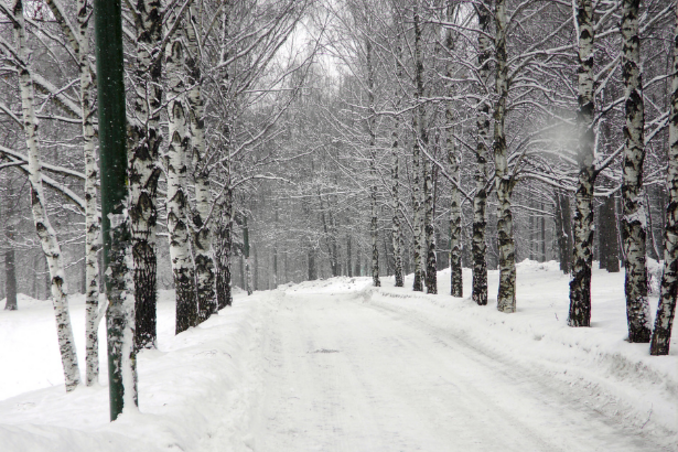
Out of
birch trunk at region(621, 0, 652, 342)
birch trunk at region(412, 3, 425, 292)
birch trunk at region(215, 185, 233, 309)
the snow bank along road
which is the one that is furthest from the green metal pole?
birch trunk at region(412, 3, 425, 292)

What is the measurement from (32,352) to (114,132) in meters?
13.0

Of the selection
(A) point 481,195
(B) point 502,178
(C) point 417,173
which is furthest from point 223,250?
(B) point 502,178

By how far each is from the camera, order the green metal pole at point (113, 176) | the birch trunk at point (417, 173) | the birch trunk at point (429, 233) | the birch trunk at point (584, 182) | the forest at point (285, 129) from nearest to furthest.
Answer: the green metal pole at point (113, 176), the forest at point (285, 129), the birch trunk at point (584, 182), the birch trunk at point (417, 173), the birch trunk at point (429, 233)

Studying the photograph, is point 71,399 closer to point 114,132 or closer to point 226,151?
point 114,132

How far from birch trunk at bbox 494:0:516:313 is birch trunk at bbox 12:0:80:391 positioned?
25.7ft

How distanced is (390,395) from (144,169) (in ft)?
15.8

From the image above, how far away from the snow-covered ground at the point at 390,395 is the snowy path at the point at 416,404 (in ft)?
0.07

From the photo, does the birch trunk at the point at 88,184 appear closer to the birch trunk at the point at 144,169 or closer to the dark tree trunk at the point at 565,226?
the birch trunk at the point at 144,169

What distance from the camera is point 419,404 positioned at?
201 inches

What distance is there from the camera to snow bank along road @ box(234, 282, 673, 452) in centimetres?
410

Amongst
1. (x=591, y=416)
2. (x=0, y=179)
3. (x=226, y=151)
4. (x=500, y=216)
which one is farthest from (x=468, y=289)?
(x=0, y=179)

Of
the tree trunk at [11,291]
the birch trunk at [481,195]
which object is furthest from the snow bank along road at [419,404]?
the tree trunk at [11,291]

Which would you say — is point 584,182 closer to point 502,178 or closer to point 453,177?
point 502,178

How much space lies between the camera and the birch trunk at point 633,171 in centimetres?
561
